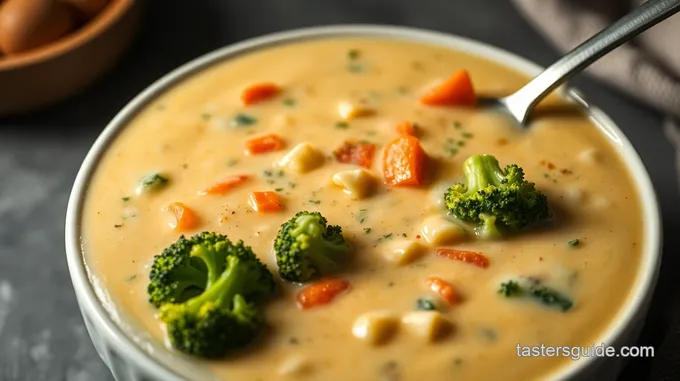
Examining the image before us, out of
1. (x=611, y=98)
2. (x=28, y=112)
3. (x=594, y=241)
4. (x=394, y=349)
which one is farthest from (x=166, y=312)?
(x=611, y=98)

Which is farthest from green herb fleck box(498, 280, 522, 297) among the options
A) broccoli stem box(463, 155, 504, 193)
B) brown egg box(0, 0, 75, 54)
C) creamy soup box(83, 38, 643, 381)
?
brown egg box(0, 0, 75, 54)

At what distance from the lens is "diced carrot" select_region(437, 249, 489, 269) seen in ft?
6.31

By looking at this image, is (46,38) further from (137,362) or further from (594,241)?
(594,241)

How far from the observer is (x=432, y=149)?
225cm

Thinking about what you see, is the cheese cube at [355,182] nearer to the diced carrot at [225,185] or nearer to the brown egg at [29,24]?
the diced carrot at [225,185]

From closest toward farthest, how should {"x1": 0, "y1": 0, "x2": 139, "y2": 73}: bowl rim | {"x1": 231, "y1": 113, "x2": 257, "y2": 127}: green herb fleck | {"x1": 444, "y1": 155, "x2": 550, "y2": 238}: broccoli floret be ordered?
{"x1": 444, "y1": 155, "x2": 550, "y2": 238}: broccoli floret < {"x1": 231, "y1": 113, "x2": 257, "y2": 127}: green herb fleck < {"x1": 0, "y1": 0, "x2": 139, "y2": 73}: bowl rim

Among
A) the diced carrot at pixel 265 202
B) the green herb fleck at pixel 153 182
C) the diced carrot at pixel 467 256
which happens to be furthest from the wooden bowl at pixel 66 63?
the diced carrot at pixel 467 256

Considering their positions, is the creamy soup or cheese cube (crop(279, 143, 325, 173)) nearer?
the creamy soup

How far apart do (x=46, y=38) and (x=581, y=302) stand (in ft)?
6.37

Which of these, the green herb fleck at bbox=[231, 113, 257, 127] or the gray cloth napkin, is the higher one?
the gray cloth napkin

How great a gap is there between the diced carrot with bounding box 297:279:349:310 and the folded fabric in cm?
149

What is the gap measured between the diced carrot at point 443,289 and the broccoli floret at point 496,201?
0.61ft

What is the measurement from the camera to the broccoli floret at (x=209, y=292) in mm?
1724

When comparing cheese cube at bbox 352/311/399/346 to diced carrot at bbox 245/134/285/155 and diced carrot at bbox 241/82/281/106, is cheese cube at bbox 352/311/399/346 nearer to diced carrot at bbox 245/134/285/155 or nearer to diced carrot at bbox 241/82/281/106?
diced carrot at bbox 245/134/285/155
